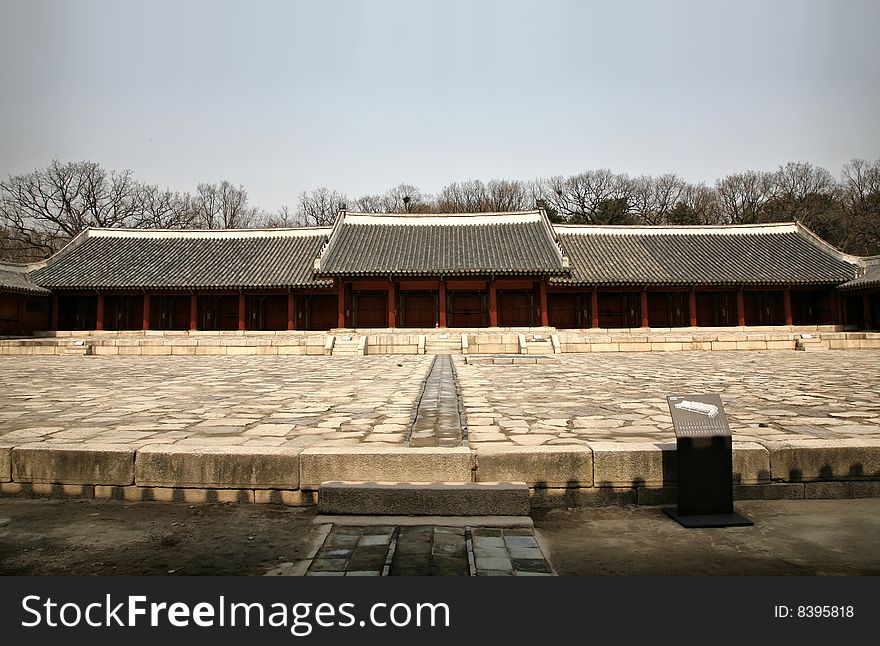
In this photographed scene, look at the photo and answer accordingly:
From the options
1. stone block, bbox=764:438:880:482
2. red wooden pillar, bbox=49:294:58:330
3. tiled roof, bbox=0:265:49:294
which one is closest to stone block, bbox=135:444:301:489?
stone block, bbox=764:438:880:482

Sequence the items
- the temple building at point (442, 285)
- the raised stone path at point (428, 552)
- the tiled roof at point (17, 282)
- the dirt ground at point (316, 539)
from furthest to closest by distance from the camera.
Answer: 1. the temple building at point (442, 285)
2. the tiled roof at point (17, 282)
3. the dirt ground at point (316, 539)
4. the raised stone path at point (428, 552)

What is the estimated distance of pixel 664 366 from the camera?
12.9 metres

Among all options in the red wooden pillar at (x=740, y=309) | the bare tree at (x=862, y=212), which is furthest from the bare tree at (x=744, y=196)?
the red wooden pillar at (x=740, y=309)

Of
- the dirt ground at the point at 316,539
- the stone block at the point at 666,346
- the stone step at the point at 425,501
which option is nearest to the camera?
the dirt ground at the point at 316,539

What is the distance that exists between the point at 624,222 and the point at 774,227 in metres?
18.8

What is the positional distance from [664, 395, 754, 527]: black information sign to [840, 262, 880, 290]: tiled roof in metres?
27.5

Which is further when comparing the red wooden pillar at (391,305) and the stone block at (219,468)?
the red wooden pillar at (391,305)

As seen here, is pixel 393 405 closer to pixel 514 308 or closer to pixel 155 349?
pixel 155 349

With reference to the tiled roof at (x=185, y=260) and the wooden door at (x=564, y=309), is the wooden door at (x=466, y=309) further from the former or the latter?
the tiled roof at (x=185, y=260)

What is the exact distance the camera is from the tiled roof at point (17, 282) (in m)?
24.4

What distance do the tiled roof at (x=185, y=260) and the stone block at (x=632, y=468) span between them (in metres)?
24.4

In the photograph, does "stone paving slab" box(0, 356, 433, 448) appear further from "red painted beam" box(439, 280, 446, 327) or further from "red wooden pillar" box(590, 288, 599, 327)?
"red wooden pillar" box(590, 288, 599, 327)

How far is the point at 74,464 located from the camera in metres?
4.21

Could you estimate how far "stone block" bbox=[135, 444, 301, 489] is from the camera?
4062 millimetres
